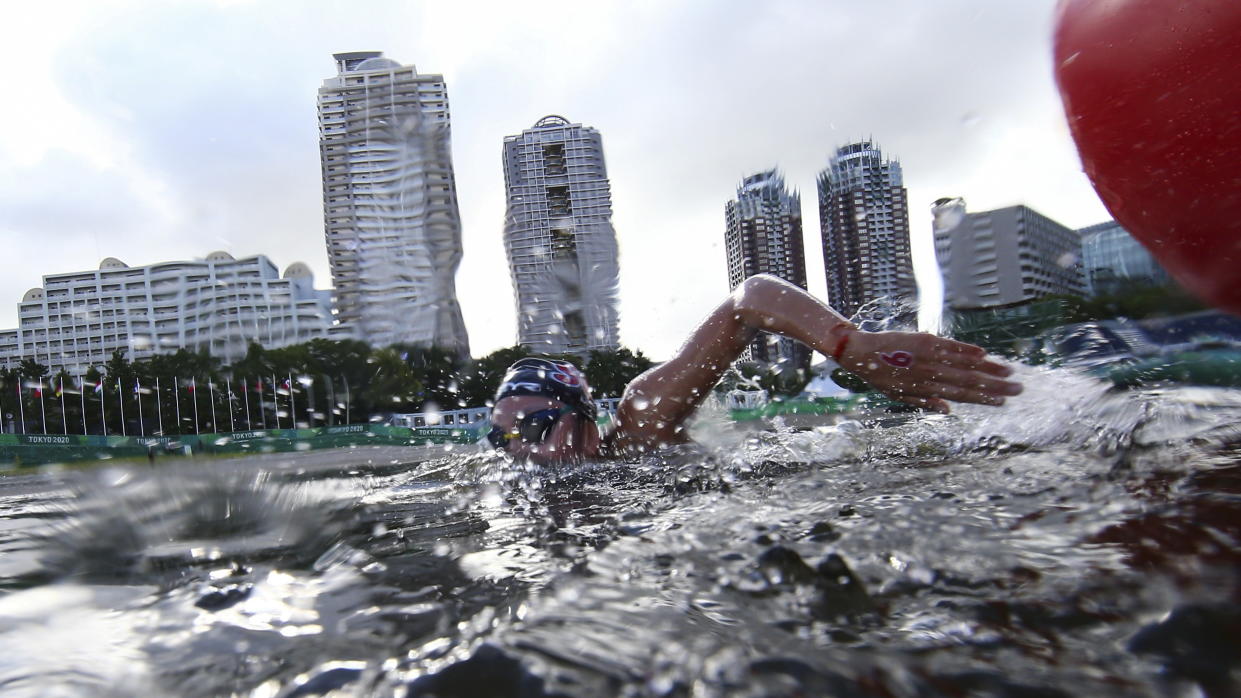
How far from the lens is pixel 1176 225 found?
2096 mm

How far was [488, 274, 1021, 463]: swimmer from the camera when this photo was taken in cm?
212

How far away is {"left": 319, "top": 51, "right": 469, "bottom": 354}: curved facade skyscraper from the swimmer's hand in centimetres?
798

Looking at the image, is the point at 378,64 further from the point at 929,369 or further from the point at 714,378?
the point at 929,369

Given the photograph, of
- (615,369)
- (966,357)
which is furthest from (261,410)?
(966,357)

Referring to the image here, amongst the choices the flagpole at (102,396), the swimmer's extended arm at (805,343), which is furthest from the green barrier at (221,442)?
the swimmer's extended arm at (805,343)

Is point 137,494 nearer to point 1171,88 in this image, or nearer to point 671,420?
point 671,420

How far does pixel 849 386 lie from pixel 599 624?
10874 millimetres

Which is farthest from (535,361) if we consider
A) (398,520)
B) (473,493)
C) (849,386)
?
(849,386)

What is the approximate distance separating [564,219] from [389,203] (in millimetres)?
2540

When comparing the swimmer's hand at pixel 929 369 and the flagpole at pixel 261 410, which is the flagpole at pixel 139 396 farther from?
the swimmer's hand at pixel 929 369

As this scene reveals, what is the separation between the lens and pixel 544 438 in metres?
3.38

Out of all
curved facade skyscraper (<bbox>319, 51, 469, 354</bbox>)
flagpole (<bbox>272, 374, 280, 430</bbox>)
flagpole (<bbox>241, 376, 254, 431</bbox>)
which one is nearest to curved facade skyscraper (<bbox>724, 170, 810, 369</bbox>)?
curved facade skyscraper (<bbox>319, 51, 469, 354</bbox>)

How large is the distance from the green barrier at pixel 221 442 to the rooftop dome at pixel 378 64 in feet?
29.1

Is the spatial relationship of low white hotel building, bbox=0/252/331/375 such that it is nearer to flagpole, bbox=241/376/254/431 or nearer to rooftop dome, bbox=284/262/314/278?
rooftop dome, bbox=284/262/314/278
